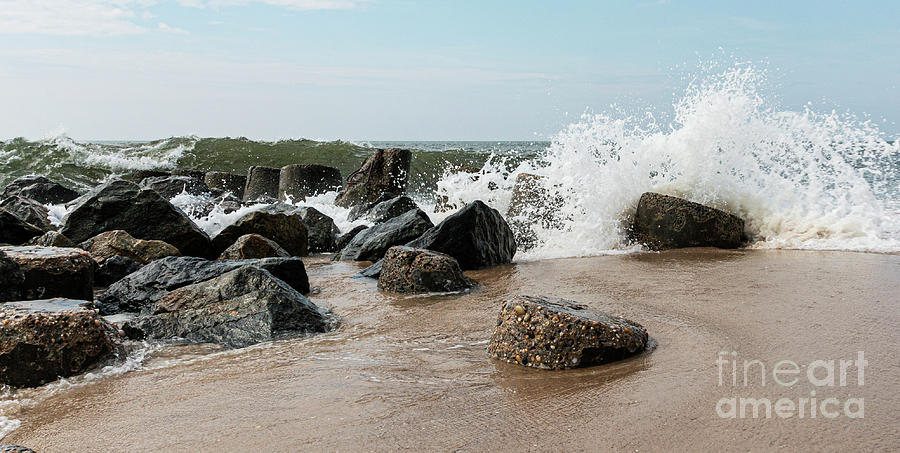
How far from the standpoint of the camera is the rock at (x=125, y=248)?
5.62 metres

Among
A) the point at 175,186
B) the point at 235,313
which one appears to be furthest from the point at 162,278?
the point at 175,186

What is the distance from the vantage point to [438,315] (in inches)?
163

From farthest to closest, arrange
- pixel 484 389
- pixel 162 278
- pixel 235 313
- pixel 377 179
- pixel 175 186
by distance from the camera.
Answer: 1. pixel 377 179
2. pixel 175 186
3. pixel 162 278
4. pixel 235 313
5. pixel 484 389

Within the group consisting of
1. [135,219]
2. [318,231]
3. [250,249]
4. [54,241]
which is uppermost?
[135,219]

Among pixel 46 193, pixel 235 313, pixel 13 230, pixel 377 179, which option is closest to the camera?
pixel 235 313

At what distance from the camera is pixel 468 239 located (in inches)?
230

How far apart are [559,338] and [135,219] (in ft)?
16.5

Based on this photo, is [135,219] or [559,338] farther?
[135,219]

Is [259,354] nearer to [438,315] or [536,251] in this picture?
[438,315]

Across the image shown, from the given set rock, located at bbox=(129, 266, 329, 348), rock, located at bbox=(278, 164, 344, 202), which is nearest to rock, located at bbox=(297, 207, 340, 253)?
rock, located at bbox=(129, 266, 329, 348)

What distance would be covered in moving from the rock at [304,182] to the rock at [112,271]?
647 centimetres

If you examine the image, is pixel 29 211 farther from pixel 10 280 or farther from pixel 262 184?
pixel 262 184

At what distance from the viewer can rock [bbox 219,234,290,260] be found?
233 inches

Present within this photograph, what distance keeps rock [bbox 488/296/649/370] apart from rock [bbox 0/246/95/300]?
2.84 m
